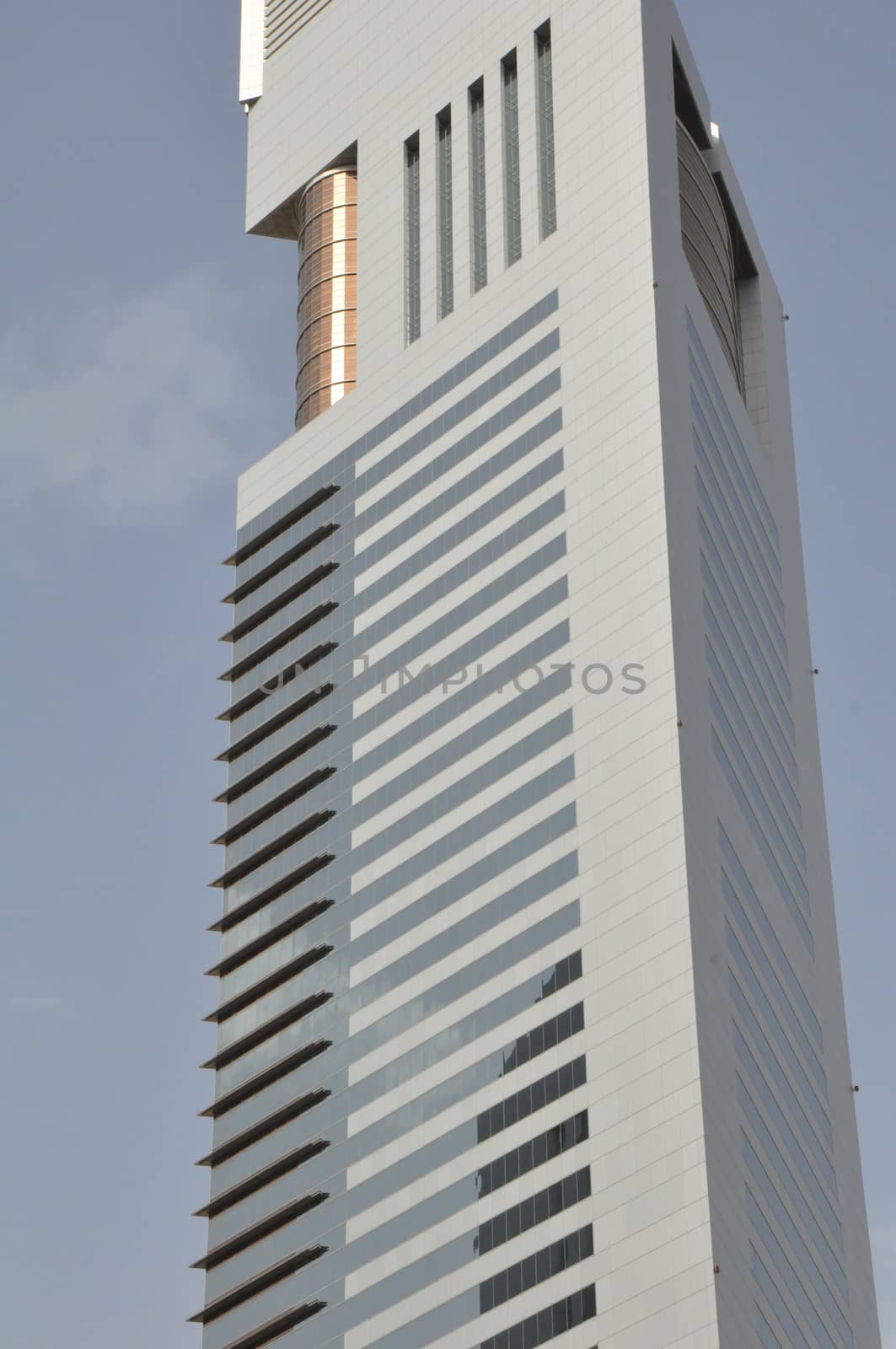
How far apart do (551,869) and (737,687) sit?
911 inches

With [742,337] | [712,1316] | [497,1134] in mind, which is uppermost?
[742,337]

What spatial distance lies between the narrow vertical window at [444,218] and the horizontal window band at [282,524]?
14.8 m

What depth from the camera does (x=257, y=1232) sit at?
144625mm

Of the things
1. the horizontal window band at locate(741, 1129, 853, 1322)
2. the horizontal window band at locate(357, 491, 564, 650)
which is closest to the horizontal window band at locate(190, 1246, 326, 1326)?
the horizontal window band at locate(741, 1129, 853, 1322)

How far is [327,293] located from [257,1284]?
74571 mm

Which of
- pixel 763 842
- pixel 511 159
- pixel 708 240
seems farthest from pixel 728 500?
pixel 511 159

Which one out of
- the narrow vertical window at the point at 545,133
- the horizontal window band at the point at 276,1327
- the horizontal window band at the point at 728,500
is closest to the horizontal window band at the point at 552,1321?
the horizontal window band at the point at 276,1327

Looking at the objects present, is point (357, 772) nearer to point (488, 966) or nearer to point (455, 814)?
point (455, 814)

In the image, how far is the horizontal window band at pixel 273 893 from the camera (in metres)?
151

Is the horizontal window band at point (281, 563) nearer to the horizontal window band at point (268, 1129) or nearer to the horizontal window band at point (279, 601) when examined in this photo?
the horizontal window band at point (279, 601)

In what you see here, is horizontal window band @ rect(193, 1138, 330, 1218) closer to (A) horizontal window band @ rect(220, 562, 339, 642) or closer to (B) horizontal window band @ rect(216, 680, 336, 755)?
(B) horizontal window band @ rect(216, 680, 336, 755)

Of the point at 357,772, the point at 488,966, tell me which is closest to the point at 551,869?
the point at 488,966

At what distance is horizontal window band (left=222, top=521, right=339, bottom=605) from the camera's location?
16575cm

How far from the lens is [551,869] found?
13062cm
